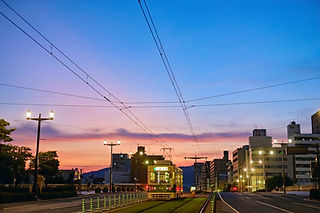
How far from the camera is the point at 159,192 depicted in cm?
3859

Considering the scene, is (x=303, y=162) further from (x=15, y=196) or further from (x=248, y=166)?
(x=15, y=196)

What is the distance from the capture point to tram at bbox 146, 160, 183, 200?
125ft

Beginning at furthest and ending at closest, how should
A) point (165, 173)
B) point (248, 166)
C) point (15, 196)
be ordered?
point (248, 166)
point (165, 173)
point (15, 196)

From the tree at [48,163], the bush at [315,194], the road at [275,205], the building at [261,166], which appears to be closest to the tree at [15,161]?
the tree at [48,163]

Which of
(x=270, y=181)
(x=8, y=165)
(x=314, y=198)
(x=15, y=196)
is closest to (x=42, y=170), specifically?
(x=8, y=165)

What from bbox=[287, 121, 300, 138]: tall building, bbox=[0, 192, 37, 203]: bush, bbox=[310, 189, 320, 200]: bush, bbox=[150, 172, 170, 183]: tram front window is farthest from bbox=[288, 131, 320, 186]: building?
bbox=[0, 192, 37, 203]: bush

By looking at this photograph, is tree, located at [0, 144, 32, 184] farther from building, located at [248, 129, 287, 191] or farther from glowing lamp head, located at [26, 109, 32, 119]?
building, located at [248, 129, 287, 191]

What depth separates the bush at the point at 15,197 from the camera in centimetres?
3414

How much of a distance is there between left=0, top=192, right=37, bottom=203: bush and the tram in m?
12.0

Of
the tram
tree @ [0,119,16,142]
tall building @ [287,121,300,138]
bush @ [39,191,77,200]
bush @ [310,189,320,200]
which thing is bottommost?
bush @ [39,191,77,200]

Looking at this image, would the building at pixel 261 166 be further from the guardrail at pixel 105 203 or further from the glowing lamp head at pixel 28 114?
the glowing lamp head at pixel 28 114

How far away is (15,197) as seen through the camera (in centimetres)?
3578

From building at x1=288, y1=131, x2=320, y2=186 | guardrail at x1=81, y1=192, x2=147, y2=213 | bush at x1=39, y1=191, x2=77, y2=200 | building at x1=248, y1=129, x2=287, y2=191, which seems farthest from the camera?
building at x1=248, y1=129, x2=287, y2=191

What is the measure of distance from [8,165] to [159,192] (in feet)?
121
